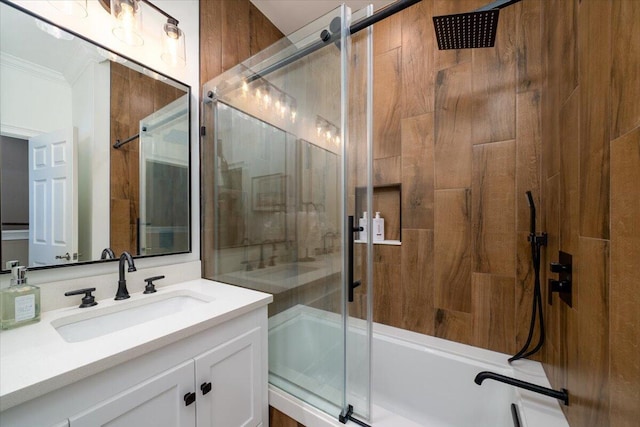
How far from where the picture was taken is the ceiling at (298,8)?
1.85m

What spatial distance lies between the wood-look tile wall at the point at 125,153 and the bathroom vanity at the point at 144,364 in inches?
12.7

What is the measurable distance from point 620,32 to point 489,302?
1.42 meters

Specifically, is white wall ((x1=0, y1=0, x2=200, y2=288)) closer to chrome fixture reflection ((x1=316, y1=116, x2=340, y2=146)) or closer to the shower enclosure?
the shower enclosure

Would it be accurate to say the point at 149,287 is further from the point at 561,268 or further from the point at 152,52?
the point at 561,268

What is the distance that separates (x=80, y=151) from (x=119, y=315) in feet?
2.39

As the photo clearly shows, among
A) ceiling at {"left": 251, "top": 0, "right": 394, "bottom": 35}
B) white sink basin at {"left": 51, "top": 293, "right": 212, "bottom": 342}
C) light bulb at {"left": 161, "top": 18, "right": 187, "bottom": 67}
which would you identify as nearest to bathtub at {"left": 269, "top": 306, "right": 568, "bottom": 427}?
white sink basin at {"left": 51, "top": 293, "right": 212, "bottom": 342}

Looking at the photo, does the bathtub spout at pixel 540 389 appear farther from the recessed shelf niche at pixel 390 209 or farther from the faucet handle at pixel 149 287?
the faucet handle at pixel 149 287

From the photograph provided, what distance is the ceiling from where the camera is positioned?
185 cm

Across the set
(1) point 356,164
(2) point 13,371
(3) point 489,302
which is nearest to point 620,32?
(1) point 356,164

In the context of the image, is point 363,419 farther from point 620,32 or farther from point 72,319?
point 620,32

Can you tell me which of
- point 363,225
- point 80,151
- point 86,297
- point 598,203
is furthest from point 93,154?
point 598,203

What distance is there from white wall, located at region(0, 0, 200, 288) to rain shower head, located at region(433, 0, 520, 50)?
4.56 feet

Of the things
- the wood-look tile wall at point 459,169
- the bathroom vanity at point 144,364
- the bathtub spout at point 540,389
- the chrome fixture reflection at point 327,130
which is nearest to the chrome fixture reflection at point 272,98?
the chrome fixture reflection at point 327,130

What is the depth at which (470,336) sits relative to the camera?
1.62m
